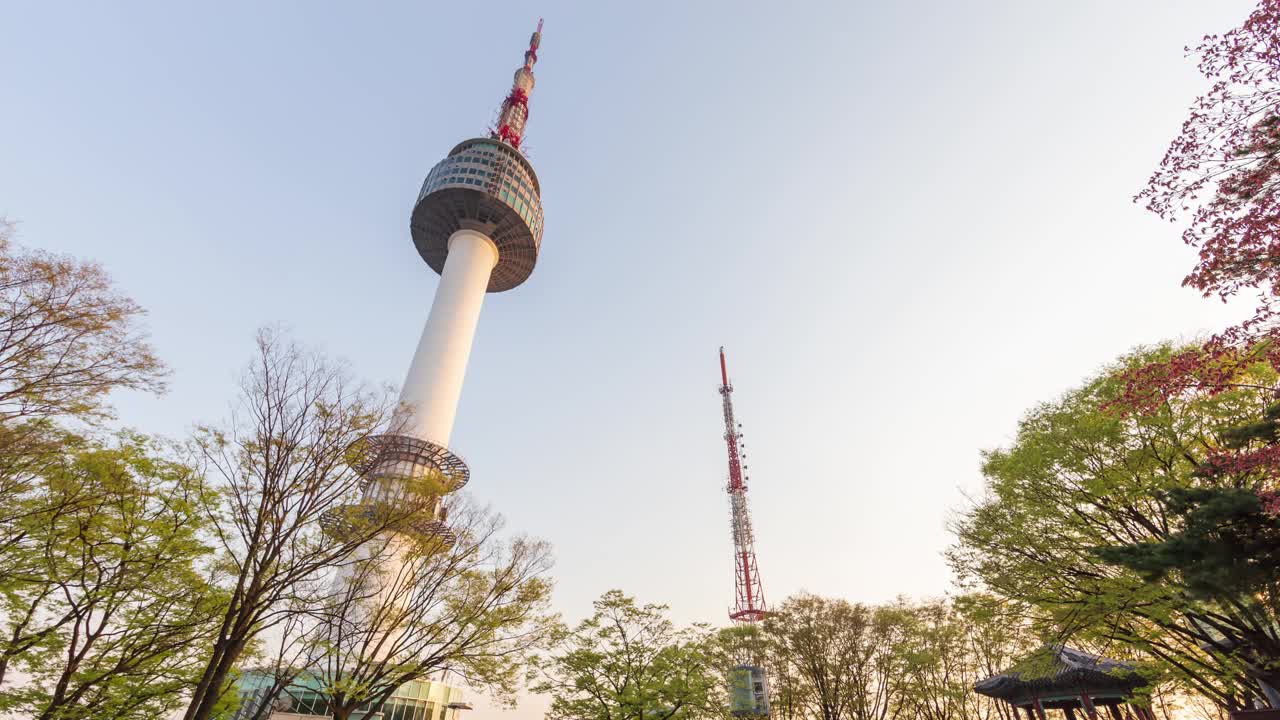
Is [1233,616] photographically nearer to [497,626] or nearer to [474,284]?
[497,626]

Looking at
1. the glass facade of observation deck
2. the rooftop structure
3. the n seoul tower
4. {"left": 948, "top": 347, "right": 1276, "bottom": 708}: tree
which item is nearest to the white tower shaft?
the n seoul tower

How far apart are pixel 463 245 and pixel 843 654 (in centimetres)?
4548

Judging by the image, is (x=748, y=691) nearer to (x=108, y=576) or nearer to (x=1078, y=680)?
(x=1078, y=680)

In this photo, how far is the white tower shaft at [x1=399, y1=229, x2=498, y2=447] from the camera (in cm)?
4253

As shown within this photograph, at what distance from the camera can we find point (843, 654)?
27859 millimetres

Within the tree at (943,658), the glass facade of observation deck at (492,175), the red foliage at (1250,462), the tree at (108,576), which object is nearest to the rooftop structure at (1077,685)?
the tree at (943,658)

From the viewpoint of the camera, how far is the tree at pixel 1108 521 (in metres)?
11.7

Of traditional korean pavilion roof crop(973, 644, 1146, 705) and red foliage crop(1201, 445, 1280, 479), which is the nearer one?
red foliage crop(1201, 445, 1280, 479)

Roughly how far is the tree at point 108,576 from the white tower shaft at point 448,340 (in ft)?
92.7

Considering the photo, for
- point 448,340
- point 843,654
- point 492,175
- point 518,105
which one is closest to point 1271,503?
point 843,654

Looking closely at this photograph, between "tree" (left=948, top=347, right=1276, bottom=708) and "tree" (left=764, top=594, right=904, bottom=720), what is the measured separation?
48.3 feet

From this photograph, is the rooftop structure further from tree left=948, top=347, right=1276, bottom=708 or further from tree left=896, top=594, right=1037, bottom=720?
tree left=896, top=594, right=1037, bottom=720

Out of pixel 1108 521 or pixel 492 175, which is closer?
pixel 1108 521

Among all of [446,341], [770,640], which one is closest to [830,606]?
[770,640]
